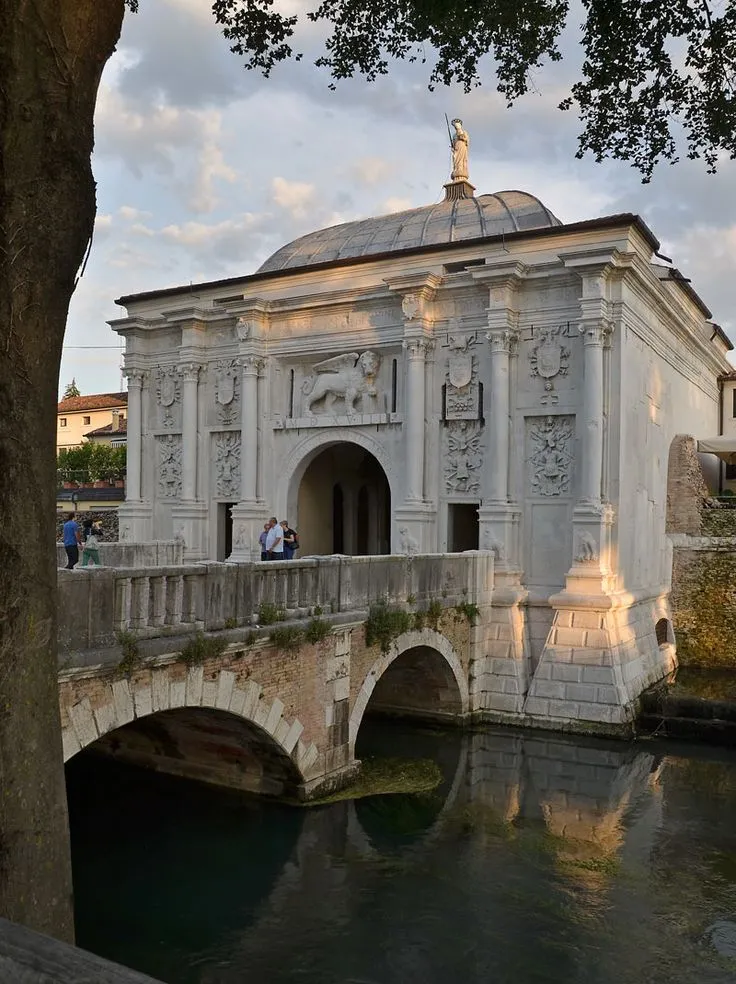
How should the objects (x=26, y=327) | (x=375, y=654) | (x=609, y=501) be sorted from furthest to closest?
(x=609, y=501) < (x=375, y=654) < (x=26, y=327)

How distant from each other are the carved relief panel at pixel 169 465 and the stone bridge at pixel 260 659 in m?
7.99

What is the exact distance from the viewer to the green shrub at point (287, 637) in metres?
9.92

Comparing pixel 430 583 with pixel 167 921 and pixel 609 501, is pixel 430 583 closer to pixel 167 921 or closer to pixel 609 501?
pixel 609 501

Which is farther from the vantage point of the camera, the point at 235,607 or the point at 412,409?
the point at 412,409

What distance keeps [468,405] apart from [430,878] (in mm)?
9767

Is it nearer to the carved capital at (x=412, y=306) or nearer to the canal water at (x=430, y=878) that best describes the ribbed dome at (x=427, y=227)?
the carved capital at (x=412, y=306)

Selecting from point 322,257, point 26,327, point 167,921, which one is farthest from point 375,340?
point 26,327

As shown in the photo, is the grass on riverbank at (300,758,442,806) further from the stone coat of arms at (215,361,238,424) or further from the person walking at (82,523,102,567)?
the stone coat of arms at (215,361,238,424)

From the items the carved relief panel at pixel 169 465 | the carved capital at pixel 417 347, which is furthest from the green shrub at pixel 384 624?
the carved relief panel at pixel 169 465

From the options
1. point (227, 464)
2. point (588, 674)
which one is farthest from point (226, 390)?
point (588, 674)

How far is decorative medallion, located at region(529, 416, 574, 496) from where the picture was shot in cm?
1582

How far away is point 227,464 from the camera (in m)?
19.6

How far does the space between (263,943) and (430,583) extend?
23.1 ft

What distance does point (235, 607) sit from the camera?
31.1 ft
